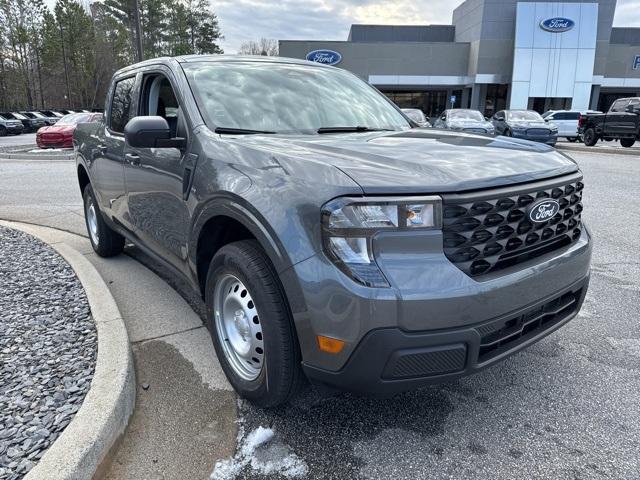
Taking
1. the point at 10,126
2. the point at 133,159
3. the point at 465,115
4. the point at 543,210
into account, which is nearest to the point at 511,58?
the point at 465,115

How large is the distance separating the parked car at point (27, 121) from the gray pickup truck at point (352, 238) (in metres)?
43.5

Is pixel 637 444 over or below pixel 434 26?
below


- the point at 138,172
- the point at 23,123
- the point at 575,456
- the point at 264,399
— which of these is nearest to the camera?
the point at 575,456

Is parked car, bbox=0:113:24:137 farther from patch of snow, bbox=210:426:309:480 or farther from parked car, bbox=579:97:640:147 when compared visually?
patch of snow, bbox=210:426:309:480

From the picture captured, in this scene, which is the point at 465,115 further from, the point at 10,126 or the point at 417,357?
the point at 10,126

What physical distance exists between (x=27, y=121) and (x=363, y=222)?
4559 cm

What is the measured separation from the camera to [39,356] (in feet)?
9.84

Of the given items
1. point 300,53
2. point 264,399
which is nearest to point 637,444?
point 264,399

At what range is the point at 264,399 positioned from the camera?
250 cm

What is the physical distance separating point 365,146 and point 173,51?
5851 cm

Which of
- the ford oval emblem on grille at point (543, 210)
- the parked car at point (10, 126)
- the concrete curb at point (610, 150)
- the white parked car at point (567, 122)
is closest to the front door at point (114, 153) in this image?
the ford oval emblem on grille at point (543, 210)

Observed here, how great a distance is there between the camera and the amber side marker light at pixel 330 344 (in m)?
2.03

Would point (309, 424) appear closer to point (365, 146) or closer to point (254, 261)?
point (254, 261)

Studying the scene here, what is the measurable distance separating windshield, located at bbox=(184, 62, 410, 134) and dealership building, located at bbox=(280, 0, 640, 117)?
38.7 meters
